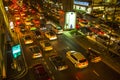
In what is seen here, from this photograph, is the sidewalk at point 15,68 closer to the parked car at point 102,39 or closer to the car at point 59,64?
the car at point 59,64

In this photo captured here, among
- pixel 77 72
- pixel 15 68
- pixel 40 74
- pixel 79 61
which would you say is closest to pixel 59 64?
pixel 77 72

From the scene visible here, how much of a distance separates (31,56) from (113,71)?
15.8m

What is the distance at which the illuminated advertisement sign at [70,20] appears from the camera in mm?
46938

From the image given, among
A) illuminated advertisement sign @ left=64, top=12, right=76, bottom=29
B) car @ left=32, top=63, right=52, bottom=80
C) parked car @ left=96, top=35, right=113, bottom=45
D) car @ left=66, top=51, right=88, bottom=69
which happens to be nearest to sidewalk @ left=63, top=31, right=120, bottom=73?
car @ left=66, top=51, right=88, bottom=69

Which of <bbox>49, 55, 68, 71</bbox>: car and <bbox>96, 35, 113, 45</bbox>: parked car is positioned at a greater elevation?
<bbox>96, 35, 113, 45</bbox>: parked car

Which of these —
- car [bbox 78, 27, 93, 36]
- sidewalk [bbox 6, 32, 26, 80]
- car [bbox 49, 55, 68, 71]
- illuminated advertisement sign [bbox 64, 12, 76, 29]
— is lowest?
sidewalk [bbox 6, 32, 26, 80]

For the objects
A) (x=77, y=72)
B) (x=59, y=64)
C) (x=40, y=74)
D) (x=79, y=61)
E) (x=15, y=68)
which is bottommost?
(x=77, y=72)

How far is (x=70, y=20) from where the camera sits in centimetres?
4756

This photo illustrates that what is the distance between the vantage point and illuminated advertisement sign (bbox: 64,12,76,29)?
1848 inches

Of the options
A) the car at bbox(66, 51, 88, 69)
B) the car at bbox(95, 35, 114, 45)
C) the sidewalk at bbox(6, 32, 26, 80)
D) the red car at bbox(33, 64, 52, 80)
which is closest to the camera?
the red car at bbox(33, 64, 52, 80)

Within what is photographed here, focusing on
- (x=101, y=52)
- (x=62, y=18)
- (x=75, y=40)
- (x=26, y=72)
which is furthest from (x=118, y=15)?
(x=26, y=72)

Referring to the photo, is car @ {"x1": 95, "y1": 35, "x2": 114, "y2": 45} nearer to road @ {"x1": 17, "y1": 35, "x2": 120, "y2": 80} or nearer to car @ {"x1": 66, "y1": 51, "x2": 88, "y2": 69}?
road @ {"x1": 17, "y1": 35, "x2": 120, "y2": 80}

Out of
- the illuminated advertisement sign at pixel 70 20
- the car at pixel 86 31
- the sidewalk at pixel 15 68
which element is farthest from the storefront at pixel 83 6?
the sidewalk at pixel 15 68

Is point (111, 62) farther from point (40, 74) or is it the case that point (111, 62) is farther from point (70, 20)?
point (70, 20)
